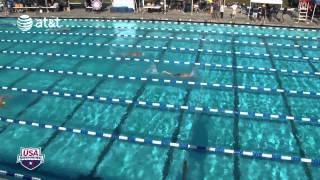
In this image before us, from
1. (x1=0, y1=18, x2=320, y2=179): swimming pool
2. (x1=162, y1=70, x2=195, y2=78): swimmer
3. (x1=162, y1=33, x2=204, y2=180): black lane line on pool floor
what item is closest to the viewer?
(x1=162, y1=33, x2=204, y2=180): black lane line on pool floor

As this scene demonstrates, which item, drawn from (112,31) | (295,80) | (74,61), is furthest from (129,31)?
(295,80)

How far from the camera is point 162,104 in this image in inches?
435

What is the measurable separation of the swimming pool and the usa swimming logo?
0.52ft

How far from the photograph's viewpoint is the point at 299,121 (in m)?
10.2

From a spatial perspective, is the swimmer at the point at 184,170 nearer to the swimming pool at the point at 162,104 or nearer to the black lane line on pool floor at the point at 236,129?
the swimming pool at the point at 162,104

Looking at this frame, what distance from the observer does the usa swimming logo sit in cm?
815

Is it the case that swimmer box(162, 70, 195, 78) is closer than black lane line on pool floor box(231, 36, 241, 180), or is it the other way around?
black lane line on pool floor box(231, 36, 241, 180)

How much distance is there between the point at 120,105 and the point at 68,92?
1.86 metres

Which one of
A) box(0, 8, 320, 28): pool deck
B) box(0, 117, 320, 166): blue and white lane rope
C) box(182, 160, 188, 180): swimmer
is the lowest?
box(182, 160, 188, 180): swimmer

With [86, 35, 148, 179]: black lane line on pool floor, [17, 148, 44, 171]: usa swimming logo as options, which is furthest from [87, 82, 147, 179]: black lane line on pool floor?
[17, 148, 44, 171]: usa swimming logo

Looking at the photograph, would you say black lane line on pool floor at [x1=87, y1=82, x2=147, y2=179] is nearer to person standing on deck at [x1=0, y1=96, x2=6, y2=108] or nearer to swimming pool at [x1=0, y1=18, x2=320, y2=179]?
swimming pool at [x1=0, y1=18, x2=320, y2=179]

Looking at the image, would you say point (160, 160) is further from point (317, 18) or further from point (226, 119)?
point (317, 18)

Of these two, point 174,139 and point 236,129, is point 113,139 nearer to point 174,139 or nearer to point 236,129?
point 174,139

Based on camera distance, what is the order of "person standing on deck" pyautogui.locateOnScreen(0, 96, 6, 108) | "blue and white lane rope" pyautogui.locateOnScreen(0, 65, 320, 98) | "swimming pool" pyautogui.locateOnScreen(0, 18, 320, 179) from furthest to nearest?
"blue and white lane rope" pyautogui.locateOnScreen(0, 65, 320, 98) < "person standing on deck" pyautogui.locateOnScreen(0, 96, 6, 108) < "swimming pool" pyautogui.locateOnScreen(0, 18, 320, 179)
